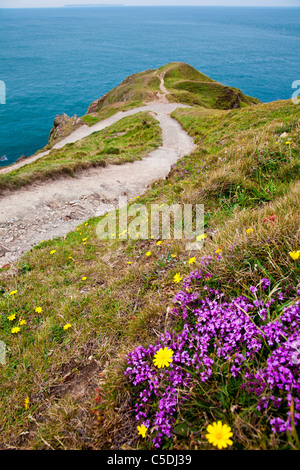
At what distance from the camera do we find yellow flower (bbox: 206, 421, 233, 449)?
161 centimetres

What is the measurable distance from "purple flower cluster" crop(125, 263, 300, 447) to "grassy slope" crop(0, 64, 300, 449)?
4.0 inches

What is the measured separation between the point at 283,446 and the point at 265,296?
1217 mm

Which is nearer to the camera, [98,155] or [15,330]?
[15,330]

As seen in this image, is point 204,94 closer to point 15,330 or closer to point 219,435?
point 15,330

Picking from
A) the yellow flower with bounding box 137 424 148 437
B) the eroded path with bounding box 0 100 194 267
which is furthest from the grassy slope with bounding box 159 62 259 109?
the yellow flower with bounding box 137 424 148 437

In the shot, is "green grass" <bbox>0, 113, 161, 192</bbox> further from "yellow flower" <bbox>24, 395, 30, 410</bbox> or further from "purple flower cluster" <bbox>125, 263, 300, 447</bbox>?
"purple flower cluster" <bbox>125, 263, 300, 447</bbox>

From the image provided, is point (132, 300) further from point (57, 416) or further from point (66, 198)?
point (66, 198)

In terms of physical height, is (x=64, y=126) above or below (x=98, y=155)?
above

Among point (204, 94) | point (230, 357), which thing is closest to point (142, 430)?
point (230, 357)

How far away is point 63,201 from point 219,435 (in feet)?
40.4

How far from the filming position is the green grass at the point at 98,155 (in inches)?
530

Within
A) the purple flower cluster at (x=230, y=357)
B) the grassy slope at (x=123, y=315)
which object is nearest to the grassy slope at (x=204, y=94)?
the grassy slope at (x=123, y=315)

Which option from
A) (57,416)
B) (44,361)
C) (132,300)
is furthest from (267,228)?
(44,361)

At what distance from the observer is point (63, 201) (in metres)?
12.5
